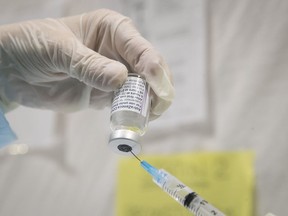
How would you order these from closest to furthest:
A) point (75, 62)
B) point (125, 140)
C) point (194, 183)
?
point (125, 140)
point (75, 62)
point (194, 183)

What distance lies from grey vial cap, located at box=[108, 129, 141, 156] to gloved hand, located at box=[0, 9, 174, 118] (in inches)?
3.5

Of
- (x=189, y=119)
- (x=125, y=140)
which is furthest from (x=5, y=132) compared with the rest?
(x=189, y=119)

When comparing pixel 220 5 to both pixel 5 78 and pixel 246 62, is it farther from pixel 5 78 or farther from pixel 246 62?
pixel 5 78

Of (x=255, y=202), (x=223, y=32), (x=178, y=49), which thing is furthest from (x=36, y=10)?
(x=255, y=202)

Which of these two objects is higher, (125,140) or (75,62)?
(75,62)

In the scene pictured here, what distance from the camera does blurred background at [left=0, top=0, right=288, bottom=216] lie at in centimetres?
94

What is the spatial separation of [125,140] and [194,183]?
0.39 meters

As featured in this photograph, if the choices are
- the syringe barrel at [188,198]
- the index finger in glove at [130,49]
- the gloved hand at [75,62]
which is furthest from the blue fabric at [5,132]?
the syringe barrel at [188,198]

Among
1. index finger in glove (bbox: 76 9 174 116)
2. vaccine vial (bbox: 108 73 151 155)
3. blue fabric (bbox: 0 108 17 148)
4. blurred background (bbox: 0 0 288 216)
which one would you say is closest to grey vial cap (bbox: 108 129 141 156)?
vaccine vial (bbox: 108 73 151 155)

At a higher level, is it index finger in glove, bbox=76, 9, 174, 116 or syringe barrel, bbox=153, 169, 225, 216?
index finger in glove, bbox=76, 9, 174, 116

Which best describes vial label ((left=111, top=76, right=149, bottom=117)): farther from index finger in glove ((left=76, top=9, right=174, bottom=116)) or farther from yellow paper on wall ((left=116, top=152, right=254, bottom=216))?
yellow paper on wall ((left=116, top=152, right=254, bottom=216))

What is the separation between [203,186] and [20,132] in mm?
563

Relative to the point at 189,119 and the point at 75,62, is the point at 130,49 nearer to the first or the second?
the point at 75,62

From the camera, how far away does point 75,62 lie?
725 millimetres
